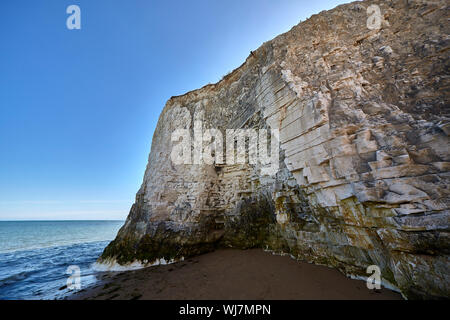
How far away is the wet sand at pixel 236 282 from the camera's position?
14.0 ft

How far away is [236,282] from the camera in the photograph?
17.9 feet

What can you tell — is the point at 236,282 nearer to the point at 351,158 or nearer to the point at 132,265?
the point at 351,158

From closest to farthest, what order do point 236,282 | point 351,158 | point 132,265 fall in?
point 351,158
point 236,282
point 132,265

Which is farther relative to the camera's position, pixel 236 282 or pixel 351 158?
pixel 236 282

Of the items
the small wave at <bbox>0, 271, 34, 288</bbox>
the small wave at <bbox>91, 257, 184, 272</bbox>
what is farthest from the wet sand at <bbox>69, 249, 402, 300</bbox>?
the small wave at <bbox>0, 271, 34, 288</bbox>

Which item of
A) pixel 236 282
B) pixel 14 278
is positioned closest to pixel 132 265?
pixel 236 282

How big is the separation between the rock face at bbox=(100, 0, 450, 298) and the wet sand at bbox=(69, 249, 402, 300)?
1.68 ft

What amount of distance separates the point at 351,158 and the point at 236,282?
501 cm

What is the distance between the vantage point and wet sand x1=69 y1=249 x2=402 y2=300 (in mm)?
4277

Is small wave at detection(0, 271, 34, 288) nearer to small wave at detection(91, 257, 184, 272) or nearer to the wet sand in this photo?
small wave at detection(91, 257, 184, 272)

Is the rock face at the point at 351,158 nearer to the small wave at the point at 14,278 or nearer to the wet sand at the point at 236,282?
the wet sand at the point at 236,282

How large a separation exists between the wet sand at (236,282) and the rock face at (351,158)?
513mm

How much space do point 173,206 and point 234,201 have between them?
3411 mm

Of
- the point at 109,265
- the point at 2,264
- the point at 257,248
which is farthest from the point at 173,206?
the point at 2,264
